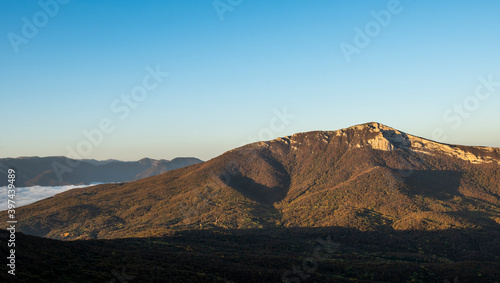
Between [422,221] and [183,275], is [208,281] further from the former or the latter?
[422,221]

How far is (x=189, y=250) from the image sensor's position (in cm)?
8994

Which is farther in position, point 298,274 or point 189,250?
point 189,250

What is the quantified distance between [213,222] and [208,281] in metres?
126

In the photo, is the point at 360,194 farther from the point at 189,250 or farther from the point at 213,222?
the point at 189,250

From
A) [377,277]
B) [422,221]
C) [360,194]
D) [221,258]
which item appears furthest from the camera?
[360,194]

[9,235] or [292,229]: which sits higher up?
[9,235]

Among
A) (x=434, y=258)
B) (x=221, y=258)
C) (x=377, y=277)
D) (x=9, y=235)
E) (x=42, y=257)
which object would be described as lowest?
(x=434, y=258)

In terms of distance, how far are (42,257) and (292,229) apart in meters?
119

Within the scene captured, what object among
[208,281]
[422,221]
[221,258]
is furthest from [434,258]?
[208,281]

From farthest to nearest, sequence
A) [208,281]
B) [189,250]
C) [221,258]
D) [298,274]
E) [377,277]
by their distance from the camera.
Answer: [189,250] → [221,258] → [377,277] → [298,274] → [208,281]

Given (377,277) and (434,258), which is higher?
(377,277)

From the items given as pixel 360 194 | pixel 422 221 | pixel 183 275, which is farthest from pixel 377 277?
pixel 360 194

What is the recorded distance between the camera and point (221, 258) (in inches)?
3076

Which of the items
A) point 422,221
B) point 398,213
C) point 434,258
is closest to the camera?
point 434,258
